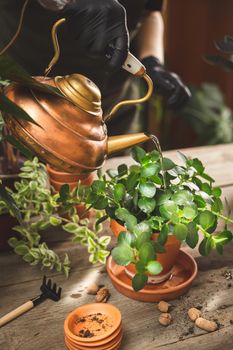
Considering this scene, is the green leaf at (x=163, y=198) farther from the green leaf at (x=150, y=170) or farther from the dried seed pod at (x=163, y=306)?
the dried seed pod at (x=163, y=306)

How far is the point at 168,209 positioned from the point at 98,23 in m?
0.62

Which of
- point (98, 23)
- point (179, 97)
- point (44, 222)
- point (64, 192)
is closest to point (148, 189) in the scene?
point (64, 192)

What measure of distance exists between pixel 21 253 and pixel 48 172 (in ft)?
0.79

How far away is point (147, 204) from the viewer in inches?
36.4

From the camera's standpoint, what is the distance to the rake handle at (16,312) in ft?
2.98

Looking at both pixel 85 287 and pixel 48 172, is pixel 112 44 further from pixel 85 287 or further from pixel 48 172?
pixel 85 287

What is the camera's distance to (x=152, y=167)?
3.12 feet

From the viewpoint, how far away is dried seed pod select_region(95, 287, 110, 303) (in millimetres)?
979

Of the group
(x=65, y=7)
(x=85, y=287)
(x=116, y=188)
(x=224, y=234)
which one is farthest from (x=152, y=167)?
(x=65, y=7)

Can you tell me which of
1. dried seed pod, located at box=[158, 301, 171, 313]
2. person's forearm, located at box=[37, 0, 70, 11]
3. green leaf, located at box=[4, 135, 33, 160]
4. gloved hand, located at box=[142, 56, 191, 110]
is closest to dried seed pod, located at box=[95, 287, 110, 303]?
dried seed pod, located at box=[158, 301, 171, 313]

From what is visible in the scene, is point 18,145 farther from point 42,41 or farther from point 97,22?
point 42,41

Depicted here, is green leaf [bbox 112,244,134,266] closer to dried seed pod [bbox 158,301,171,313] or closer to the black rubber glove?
dried seed pod [bbox 158,301,171,313]

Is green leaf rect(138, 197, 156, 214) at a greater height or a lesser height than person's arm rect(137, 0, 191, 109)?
greater

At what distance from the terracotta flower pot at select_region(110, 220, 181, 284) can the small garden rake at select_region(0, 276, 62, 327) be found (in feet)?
0.53
